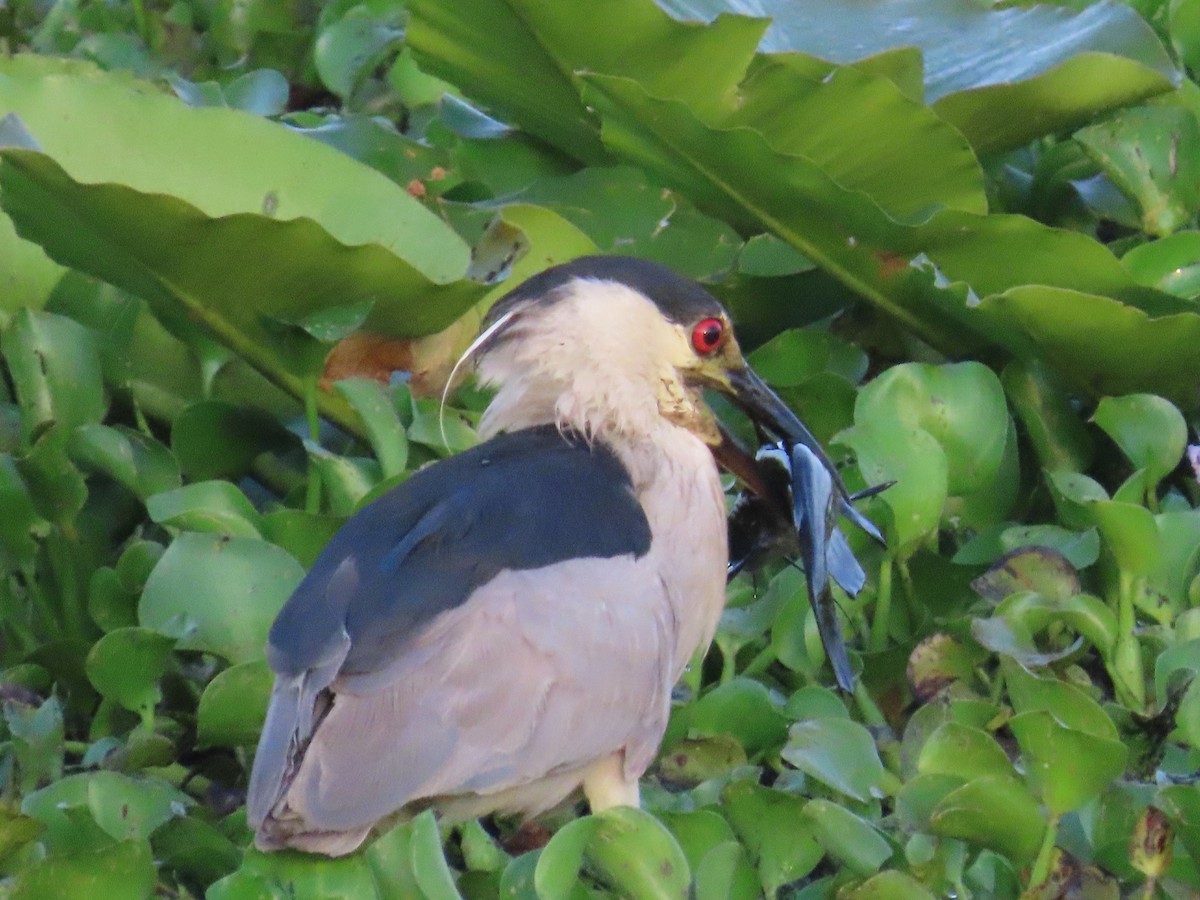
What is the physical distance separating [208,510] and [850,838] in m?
1.26

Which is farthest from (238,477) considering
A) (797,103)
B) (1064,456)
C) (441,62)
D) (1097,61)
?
(1097,61)

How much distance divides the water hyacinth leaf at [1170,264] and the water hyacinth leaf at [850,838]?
5.05 feet

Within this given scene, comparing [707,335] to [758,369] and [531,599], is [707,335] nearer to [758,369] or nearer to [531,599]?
[758,369]

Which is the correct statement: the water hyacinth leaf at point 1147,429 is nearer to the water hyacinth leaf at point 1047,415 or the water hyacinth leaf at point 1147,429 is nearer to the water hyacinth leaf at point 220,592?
the water hyacinth leaf at point 1047,415

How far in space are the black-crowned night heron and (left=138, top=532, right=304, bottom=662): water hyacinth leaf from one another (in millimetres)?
290

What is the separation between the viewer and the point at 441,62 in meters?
3.97

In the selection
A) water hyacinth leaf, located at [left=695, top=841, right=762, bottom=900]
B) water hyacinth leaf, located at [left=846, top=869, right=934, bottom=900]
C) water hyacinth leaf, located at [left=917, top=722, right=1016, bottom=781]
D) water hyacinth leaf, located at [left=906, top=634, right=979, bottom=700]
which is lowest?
water hyacinth leaf, located at [left=906, top=634, right=979, bottom=700]

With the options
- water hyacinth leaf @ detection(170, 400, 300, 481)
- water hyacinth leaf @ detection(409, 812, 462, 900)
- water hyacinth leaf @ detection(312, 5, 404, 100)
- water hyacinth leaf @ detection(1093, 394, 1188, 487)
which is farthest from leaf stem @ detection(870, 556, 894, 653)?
water hyacinth leaf @ detection(312, 5, 404, 100)

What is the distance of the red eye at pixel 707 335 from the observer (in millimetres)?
3117

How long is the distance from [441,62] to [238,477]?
98 centimetres

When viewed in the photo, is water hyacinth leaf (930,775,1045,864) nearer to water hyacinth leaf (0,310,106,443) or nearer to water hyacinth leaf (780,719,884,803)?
water hyacinth leaf (780,719,884,803)

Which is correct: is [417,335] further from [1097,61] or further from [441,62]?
[1097,61]

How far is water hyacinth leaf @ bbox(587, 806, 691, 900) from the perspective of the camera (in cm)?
230

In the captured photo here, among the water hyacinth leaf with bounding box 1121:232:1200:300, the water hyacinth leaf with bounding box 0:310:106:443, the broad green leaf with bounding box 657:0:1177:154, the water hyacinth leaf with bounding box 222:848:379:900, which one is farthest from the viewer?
the broad green leaf with bounding box 657:0:1177:154
